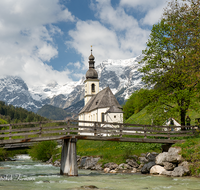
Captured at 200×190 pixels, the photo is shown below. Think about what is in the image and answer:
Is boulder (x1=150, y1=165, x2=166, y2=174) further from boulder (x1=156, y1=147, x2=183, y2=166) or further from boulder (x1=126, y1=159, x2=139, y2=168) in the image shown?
boulder (x1=126, y1=159, x2=139, y2=168)

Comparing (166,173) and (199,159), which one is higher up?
(199,159)

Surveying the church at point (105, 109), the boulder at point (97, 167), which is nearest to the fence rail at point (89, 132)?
the boulder at point (97, 167)

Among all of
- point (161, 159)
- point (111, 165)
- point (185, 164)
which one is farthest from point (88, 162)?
point (185, 164)

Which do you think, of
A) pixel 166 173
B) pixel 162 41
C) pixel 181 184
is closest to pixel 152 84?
Result: pixel 162 41

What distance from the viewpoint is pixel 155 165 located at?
26188mm

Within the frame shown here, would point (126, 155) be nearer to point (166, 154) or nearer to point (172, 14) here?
point (166, 154)

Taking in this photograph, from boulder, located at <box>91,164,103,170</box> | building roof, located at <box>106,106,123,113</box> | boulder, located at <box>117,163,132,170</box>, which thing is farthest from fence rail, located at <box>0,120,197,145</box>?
building roof, located at <box>106,106,123,113</box>

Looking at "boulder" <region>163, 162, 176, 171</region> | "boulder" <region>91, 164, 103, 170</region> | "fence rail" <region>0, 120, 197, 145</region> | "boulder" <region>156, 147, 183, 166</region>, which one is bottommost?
"boulder" <region>91, 164, 103, 170</region>

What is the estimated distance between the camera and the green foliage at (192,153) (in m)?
22.7

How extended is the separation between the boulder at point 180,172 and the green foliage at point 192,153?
1.68ft

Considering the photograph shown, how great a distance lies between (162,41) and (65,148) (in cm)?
1677

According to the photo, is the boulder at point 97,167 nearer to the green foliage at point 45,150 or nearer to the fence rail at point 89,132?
Result: the fence rail at point 89,132

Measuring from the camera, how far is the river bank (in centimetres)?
2372

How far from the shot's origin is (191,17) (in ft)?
72.9
